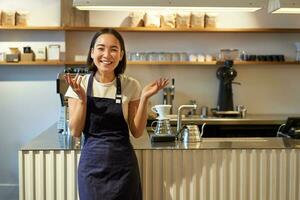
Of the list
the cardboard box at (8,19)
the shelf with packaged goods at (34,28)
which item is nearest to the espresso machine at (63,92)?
the shelf with packaged goods at (34,28)

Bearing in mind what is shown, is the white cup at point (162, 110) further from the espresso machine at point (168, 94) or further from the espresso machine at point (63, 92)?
the espresso machine at point (168, 94)

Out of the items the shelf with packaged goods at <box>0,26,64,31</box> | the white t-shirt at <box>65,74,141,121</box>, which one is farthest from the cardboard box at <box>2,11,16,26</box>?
the white t-shirt at <box>65,74,141,121</box>

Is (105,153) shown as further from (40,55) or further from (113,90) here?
(40,55)

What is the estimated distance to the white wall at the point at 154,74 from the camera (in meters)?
4.86

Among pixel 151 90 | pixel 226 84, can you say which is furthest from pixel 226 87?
pixel 151 90

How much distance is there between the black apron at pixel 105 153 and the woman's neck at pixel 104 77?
0.07 m

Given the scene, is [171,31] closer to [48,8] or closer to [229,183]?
[48,8]

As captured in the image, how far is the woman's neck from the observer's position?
218cm

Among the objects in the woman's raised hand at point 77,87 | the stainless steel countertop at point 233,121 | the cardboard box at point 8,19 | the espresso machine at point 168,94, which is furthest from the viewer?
the espresso machine at point 168,94

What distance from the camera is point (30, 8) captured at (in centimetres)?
484

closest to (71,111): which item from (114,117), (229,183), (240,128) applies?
(114,117)

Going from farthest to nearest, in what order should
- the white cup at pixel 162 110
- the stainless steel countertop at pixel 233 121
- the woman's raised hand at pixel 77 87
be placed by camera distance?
the stainless steel countertop at pixel 233 121 < the white cup at pixel 162 110 < the woman's raised hand at pixel 77 87

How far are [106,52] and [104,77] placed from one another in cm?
15

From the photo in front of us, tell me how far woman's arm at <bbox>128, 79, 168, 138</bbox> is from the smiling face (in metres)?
0.22
